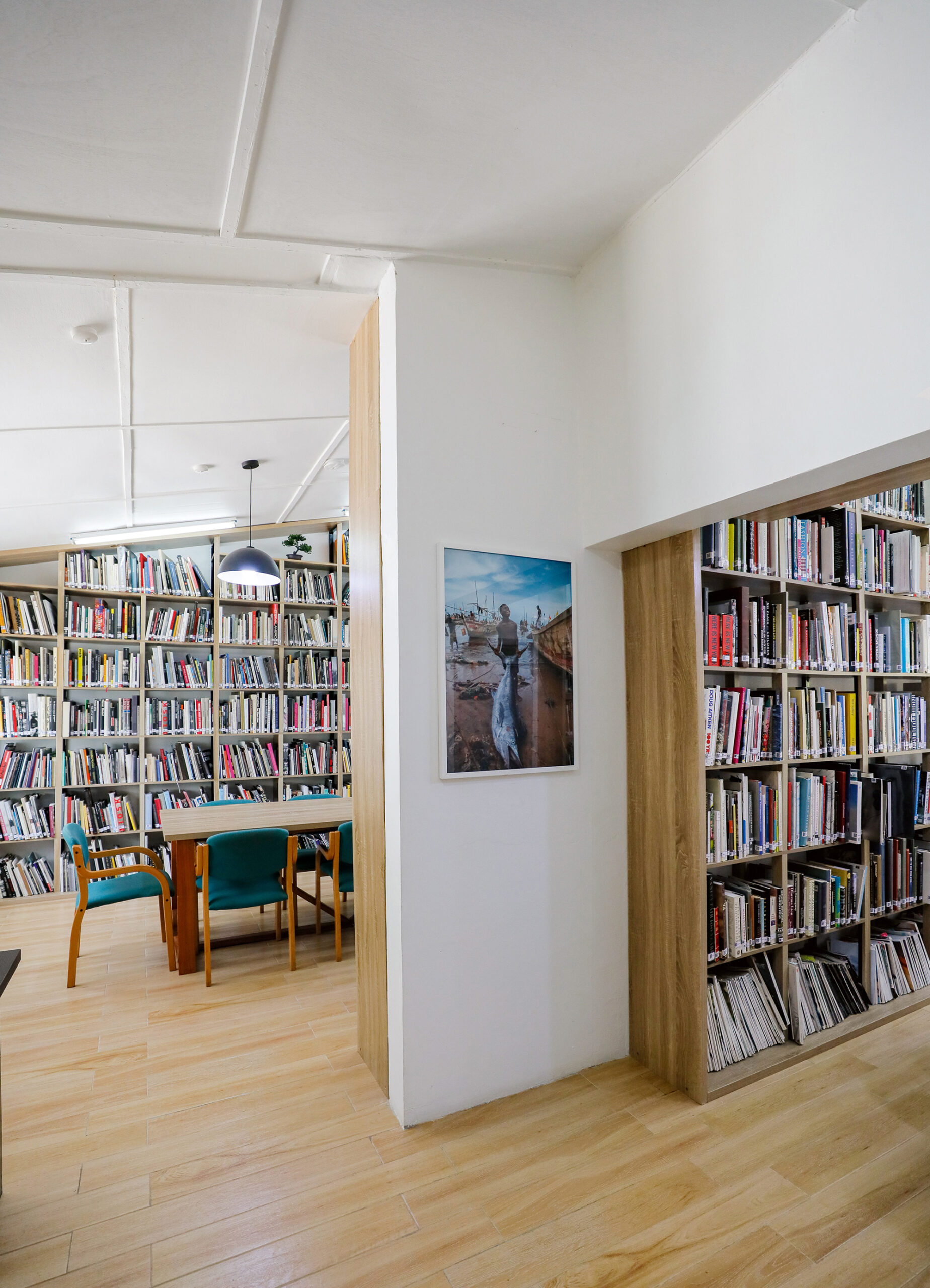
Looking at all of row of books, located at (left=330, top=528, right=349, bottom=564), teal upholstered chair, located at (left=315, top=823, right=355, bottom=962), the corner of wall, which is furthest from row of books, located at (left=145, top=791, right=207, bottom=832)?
the corner of wall

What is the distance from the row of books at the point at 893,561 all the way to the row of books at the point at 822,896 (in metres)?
1.37

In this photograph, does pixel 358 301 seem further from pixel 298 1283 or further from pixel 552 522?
pixel 298 1283

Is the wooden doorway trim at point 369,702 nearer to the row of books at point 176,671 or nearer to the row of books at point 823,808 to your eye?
the row of books at point 823,808

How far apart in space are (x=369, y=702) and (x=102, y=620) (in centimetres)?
391

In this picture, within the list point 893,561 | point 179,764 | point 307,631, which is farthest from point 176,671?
point 893,561

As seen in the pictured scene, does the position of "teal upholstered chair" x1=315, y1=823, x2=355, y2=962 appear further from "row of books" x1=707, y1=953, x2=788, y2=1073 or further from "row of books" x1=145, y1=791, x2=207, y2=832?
"row of books" x1=707, y1=953, x2=788, y2=1073

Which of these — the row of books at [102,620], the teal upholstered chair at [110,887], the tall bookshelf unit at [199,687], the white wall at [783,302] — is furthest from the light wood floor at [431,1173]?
the row of books at [102,620]

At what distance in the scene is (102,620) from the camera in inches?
226

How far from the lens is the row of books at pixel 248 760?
19.9 feet

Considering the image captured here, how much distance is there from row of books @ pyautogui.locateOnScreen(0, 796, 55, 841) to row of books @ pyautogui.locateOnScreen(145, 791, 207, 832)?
2.18 ft

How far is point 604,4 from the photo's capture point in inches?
65.1

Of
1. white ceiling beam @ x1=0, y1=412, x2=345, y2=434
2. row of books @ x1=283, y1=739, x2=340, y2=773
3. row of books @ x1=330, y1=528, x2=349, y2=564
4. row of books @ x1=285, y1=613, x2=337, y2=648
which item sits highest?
white ceiling beam @ x1=0, y1=412, x2=345, y2=434

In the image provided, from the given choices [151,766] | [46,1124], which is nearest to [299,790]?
[151,766]

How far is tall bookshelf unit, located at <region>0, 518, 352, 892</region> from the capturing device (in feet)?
18.1
